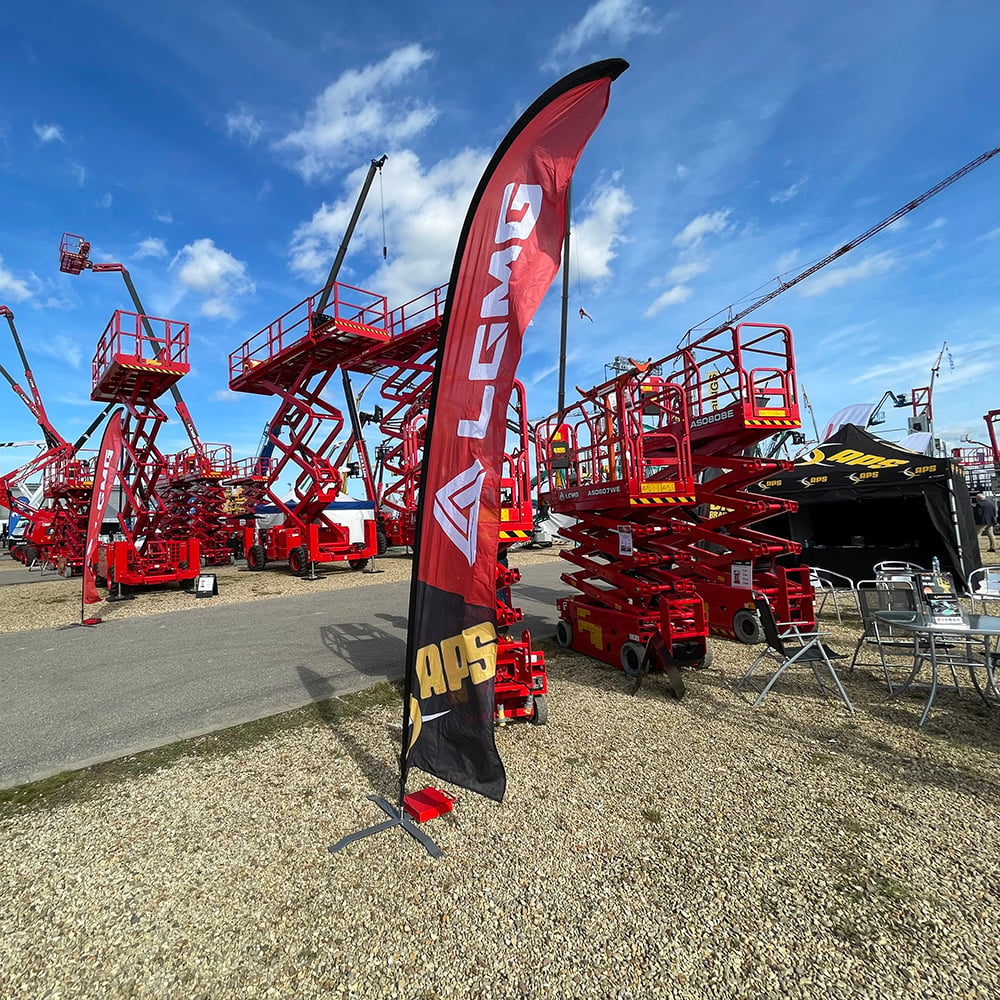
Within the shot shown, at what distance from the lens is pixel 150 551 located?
51.2 ft

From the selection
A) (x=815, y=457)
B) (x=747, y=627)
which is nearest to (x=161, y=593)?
(x=747, y=627)

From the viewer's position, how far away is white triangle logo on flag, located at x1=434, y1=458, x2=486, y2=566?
10.4 ft

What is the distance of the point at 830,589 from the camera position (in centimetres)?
1044

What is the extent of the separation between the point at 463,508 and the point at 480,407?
0.60 m

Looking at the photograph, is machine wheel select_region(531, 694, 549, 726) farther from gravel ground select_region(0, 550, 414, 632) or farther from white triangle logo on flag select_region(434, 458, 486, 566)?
gravel ground select_region(0, 550, 414, 632)

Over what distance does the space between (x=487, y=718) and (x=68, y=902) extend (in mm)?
2452

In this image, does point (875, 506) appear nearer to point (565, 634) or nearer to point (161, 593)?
point (565, 634)

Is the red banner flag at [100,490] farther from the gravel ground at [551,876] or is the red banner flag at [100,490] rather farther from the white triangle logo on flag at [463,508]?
the white triangle logo on flag at [463,508]

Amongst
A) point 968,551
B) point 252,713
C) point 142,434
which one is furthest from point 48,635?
point 968,551

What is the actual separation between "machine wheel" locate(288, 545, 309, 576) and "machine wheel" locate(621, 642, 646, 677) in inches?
579

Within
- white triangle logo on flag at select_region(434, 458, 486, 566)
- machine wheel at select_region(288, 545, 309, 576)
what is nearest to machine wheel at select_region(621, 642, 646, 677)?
white triangle logo on flag at select_region(434, 458, 486, 566)

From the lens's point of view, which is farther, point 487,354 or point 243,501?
point 243,501

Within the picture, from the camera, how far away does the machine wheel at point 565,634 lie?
7.86 m

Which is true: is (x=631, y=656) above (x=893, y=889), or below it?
above
